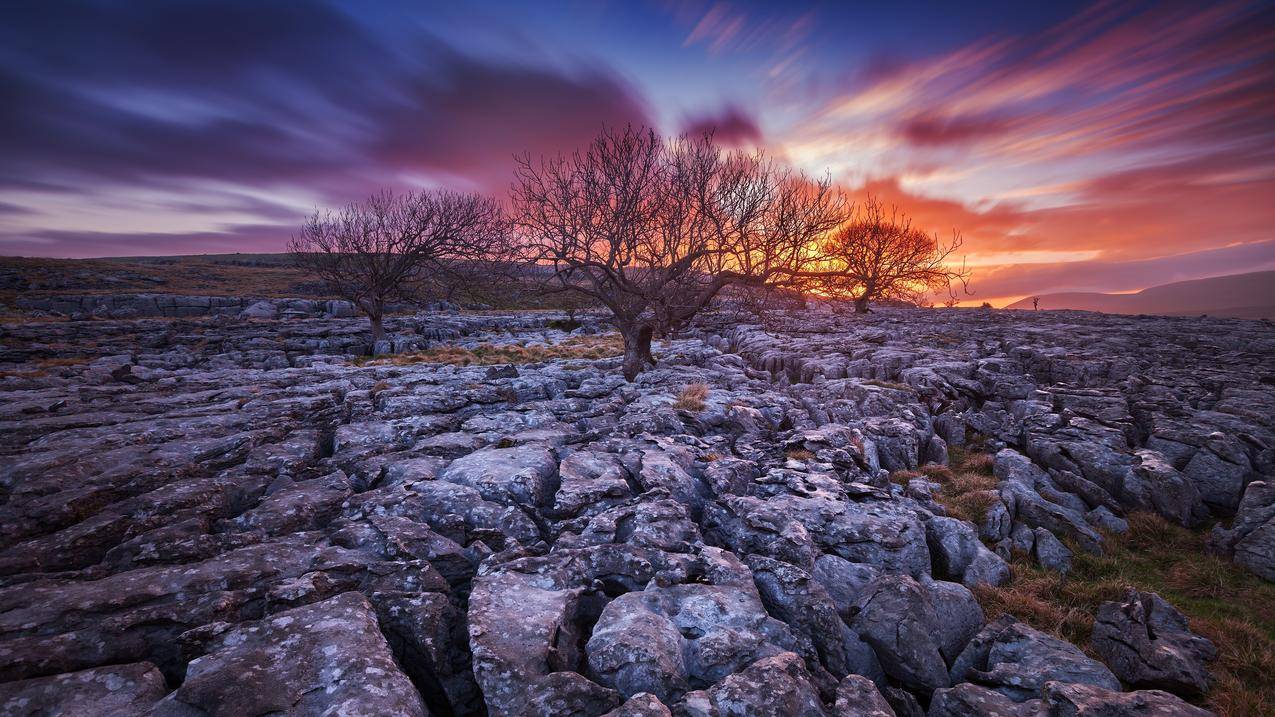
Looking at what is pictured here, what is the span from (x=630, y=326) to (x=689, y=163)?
296 inches

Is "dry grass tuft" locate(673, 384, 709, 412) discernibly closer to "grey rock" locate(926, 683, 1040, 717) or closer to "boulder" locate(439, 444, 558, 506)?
"boulder" locate(439, 444, 558, 506)

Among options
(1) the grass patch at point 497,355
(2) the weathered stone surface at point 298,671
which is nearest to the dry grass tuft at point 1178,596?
(2) the weathered stone surface at point 298,671

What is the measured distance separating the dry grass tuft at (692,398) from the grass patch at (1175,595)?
6.72 metres

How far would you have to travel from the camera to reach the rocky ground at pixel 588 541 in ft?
15.1

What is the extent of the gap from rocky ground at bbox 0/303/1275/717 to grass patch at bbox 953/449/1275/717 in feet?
1.18

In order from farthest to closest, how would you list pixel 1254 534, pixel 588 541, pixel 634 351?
pixel 634 351 < pixel 1254 534 < pixel 588 541

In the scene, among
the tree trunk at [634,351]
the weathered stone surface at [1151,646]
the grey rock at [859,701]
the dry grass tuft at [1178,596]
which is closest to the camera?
the grey rock at [859,701]

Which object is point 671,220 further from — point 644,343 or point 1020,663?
point 1020,663

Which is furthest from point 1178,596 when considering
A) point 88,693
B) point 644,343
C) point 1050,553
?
point 644,343

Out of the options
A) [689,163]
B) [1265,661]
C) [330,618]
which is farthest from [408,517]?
[689,163]

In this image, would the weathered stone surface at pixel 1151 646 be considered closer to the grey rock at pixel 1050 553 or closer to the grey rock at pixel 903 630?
the grey rock at pixel 1050 553

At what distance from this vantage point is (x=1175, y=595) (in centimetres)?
834

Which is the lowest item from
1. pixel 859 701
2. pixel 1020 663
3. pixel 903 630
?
pixel 1020 663

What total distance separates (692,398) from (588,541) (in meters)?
7.63
